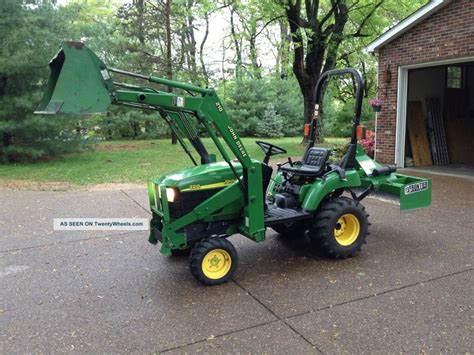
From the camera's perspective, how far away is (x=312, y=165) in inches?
183

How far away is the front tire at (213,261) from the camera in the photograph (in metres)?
3.80

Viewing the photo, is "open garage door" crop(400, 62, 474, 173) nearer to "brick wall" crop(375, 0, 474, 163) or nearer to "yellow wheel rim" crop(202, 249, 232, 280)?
"brick wall" crop(375, 0, 474, 163)

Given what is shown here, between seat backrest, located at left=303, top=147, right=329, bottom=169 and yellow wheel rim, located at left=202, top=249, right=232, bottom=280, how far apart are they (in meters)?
1.38

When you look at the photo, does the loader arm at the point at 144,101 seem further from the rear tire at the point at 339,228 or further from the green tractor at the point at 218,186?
the rear tire at the point at 339,228

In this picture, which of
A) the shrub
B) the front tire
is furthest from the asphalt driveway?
the shrub

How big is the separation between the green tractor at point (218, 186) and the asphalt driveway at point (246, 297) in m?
0.33

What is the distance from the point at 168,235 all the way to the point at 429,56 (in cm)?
818

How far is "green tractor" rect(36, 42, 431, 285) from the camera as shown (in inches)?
130

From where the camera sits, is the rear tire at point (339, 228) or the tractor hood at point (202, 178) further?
the rear tire at point (339, 228)

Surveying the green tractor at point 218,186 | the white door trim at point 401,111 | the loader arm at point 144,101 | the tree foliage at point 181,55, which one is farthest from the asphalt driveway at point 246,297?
the tree foliage at point 181,55

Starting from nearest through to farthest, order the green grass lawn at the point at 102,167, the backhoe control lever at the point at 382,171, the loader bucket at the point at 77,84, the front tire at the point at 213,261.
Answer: the loader bucket at the point at 77,84
the front tire at the point at 213,261
the backhoe control lever at the point at 382,171
the green grass lawn at the point at 102,167

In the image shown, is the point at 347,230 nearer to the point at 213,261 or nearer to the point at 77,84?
the point at 213,261

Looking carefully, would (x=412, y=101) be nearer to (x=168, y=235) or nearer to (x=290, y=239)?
(x=290, y=239)

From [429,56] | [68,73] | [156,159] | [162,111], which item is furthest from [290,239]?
[156,159]
